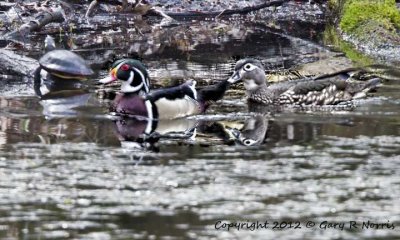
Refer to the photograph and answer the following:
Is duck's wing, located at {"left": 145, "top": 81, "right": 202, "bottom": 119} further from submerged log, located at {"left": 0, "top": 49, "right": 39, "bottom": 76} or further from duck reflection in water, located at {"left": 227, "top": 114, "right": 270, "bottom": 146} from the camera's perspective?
submerged log, located at {"left": 0, "top": 49, "right": 39, "bottom": 76}

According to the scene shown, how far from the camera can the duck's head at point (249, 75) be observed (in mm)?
15180

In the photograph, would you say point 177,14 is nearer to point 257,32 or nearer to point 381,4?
point 257,32

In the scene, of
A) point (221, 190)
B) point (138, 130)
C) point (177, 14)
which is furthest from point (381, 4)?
point (221, 190)

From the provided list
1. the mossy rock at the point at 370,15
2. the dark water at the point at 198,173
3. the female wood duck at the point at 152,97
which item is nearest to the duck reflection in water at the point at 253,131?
the dark water at the point at 198,173

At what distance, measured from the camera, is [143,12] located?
2389cm

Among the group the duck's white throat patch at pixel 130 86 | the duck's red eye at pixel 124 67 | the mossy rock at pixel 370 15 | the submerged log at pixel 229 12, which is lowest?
the submerged log at pixel 229 12

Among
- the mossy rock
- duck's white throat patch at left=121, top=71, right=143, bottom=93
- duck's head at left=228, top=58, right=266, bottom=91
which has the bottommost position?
the mossy rock

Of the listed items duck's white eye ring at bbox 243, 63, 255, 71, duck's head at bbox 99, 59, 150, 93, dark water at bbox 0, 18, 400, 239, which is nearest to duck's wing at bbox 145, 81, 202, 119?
dark water at bbox 0, 18, 400, 239

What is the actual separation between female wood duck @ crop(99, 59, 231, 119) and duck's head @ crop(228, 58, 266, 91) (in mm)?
734

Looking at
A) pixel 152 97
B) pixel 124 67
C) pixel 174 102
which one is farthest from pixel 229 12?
pixel 152 97

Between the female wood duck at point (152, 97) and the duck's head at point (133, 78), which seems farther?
the duck's head at point (133, 78)

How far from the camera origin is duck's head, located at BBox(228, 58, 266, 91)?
1518cm

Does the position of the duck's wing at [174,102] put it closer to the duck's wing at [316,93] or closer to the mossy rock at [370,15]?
the duck's wing at [316,93]

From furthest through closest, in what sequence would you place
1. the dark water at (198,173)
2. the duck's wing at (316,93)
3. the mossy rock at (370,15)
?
1. the mossy rock at (370,15)
2. the duck's wing at (316,93)
3. the dark water at (198,173)
